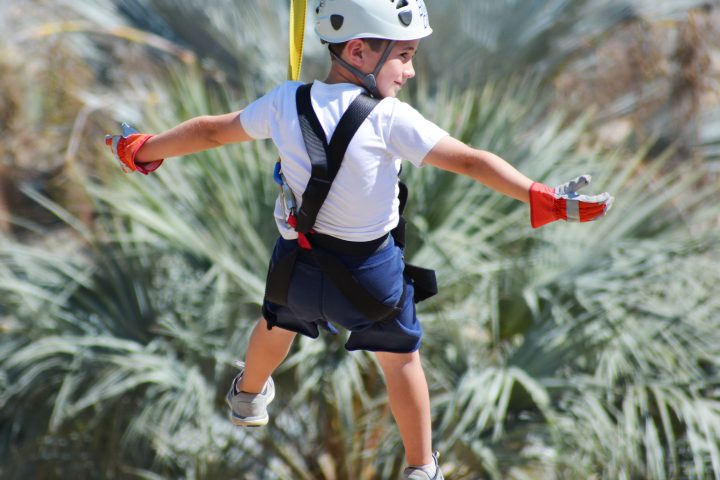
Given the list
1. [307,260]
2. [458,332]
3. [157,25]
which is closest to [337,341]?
[458,332]

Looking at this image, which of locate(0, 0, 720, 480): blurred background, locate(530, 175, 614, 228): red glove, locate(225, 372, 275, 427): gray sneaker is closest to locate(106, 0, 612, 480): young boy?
locate(530, 175, 614, 228): red glove

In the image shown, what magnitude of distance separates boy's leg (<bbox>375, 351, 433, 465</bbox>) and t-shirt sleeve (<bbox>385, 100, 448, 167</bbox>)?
518 mm

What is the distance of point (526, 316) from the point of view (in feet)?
15.7

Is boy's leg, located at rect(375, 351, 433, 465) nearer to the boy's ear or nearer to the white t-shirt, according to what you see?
the white t-shirt

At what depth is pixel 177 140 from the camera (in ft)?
7.90

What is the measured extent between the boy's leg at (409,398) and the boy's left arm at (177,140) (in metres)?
0.63

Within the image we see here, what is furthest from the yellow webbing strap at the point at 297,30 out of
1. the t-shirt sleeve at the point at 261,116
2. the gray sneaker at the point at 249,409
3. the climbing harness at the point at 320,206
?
the gray sneaker at the point at 249,409

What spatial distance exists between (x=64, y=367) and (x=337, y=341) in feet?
4.42

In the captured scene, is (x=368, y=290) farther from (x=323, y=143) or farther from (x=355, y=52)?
(x=355, y=52)

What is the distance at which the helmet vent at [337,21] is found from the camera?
7.39ft

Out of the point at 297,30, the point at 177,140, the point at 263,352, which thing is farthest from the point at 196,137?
the point at 263,352

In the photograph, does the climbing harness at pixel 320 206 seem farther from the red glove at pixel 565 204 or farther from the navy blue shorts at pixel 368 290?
the red glove at pixel 565 204

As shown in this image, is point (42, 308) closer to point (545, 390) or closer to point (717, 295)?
point (545, 390)

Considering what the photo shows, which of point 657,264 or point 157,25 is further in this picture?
point 157,25
